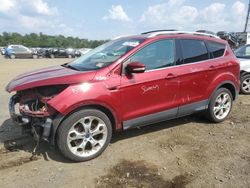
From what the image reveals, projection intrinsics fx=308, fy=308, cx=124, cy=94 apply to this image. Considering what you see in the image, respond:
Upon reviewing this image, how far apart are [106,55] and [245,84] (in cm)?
564

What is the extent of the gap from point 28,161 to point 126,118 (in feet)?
5.23

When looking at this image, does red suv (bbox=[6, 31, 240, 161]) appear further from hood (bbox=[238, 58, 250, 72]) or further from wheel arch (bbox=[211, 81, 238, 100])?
hood (bbox=[238, 58, 250, 72])

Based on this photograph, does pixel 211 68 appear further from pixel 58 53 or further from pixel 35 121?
pixel 58 53

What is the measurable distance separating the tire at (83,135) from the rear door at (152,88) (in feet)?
1.39

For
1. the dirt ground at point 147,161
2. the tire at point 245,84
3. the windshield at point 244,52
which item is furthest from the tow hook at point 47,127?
the windshield at point 244,52

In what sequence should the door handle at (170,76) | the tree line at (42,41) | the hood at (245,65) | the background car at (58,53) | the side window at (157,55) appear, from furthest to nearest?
1. the tree line at (42,41)
2. the background car at (58,53)
3. the hood at (245,65)
4. the door handle at (170,76)
5. the side window at (157,55)

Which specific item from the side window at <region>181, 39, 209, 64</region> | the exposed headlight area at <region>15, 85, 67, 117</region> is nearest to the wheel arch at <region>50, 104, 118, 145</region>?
the exposed headlight area at <region>15, 85, 67, 117</region>

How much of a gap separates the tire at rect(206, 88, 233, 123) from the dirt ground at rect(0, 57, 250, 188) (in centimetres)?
25

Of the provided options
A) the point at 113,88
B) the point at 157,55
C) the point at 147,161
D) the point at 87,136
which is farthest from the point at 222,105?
the point at 87,136

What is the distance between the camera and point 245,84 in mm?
9203

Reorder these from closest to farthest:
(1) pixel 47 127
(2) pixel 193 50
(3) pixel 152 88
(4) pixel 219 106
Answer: (1) pixel 47 127
(3) pixel 152 88
(2) pixel 193 50
(4) pixel 219 106

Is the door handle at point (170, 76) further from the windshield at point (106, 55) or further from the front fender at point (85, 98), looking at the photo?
the front fender at point (85, 98)

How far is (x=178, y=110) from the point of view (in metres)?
5.49

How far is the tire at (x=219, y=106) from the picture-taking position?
605 centimetres
